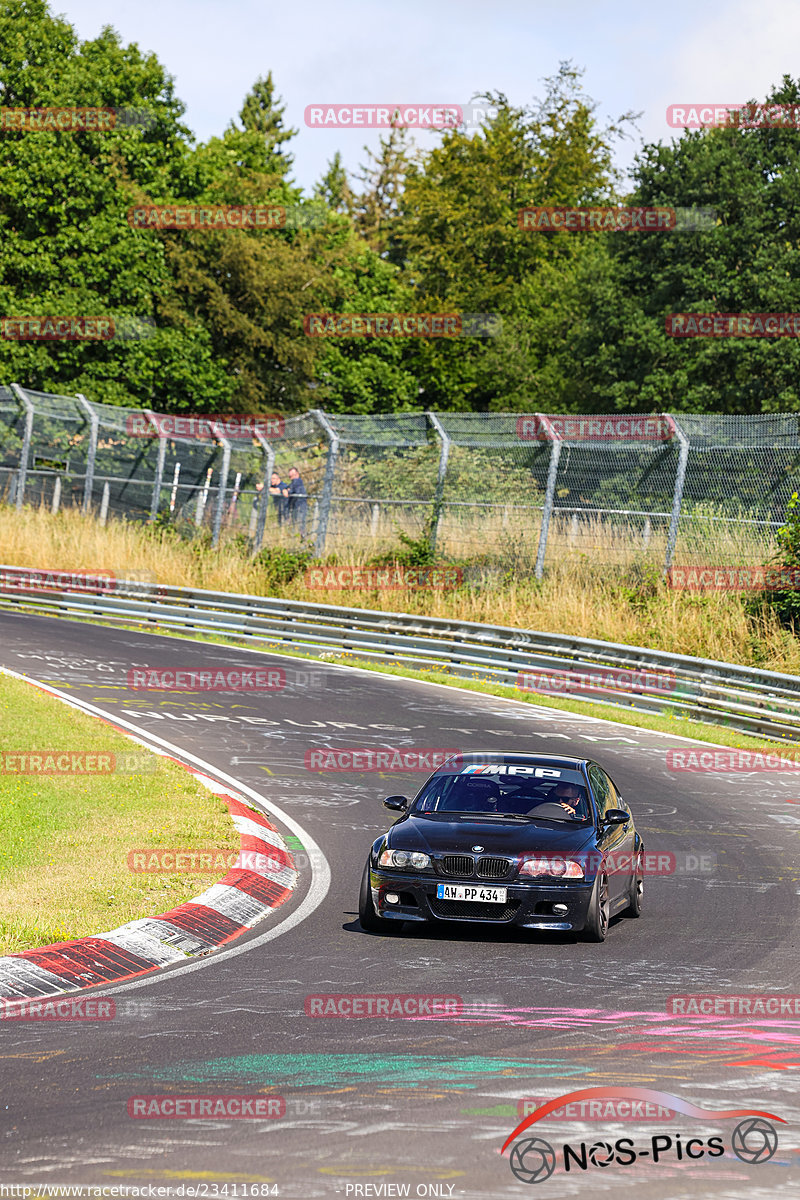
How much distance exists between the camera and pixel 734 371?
151 feet

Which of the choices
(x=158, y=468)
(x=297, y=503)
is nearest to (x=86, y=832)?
(x=297, y=503)

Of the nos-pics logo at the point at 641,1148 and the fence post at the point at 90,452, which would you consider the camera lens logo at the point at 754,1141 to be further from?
the fence post at the point at 90,452

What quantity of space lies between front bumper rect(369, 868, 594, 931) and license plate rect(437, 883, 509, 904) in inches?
0.9

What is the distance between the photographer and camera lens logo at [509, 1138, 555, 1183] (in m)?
4.95

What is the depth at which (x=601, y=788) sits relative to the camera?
36.6 feet

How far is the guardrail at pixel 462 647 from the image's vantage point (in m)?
21.2

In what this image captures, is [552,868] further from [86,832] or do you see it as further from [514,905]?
[86,832]

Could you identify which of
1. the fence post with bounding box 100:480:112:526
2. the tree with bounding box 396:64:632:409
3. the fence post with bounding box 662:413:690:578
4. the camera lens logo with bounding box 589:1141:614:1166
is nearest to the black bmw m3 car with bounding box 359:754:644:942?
the camera lens logo with bounding box 589:1141:614:1166

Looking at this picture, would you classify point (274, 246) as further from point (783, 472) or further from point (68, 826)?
point (68, 826)

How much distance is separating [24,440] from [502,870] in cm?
2834

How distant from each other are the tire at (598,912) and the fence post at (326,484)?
811 inches

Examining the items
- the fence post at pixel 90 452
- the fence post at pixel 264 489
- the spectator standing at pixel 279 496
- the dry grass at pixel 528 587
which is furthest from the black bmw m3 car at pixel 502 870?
the fence post at pixel 90 452

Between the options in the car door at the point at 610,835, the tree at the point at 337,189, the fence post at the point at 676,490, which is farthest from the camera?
the tree at the point at 337,189

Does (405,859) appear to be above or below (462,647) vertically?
above
